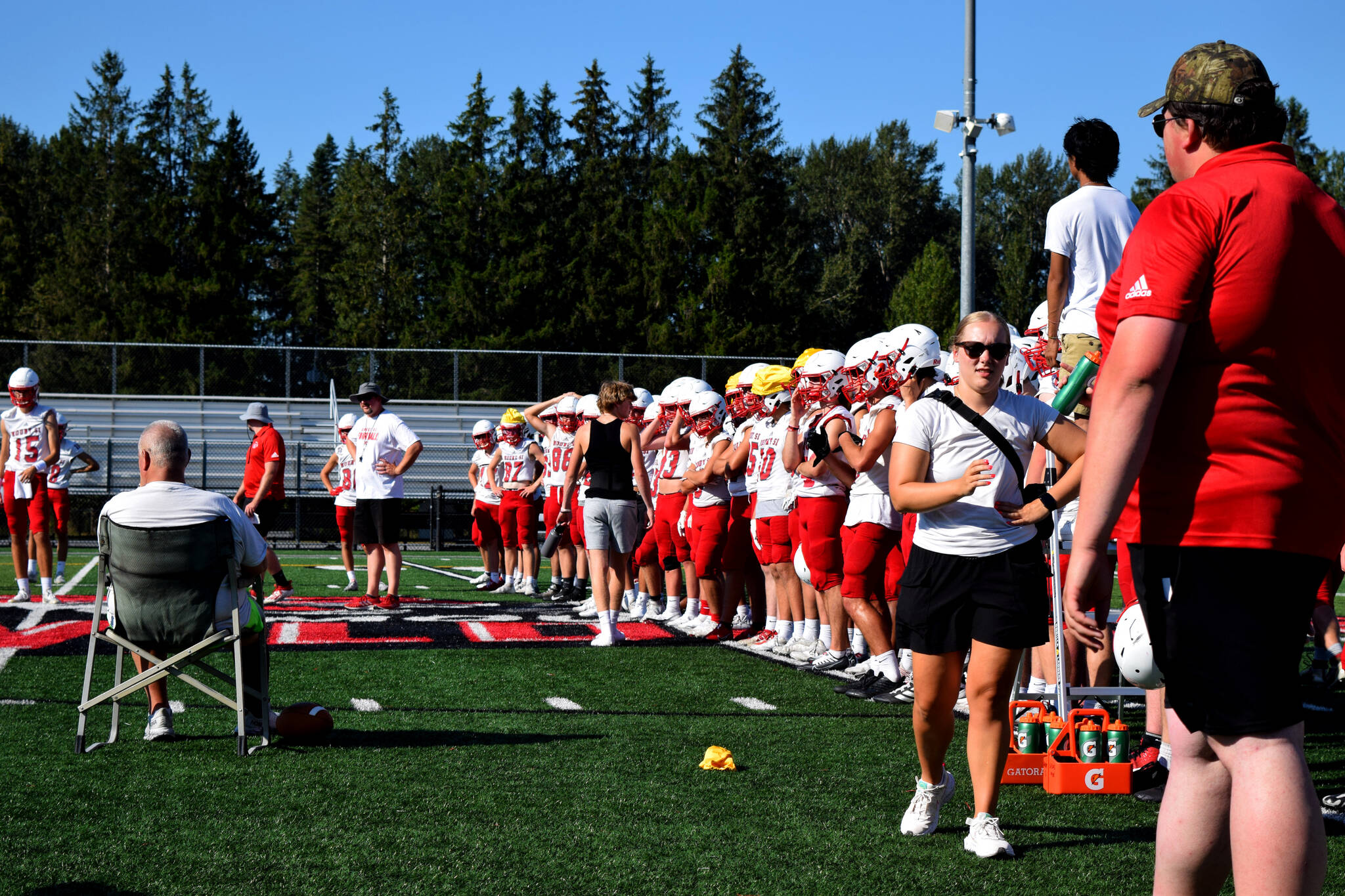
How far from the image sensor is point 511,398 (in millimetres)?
29109

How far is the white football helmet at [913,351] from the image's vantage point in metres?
7.17

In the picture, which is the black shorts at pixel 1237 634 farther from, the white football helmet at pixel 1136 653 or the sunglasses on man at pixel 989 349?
the sunglasses on man at pixel 989 349

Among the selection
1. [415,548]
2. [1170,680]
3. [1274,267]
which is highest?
[1274,267]

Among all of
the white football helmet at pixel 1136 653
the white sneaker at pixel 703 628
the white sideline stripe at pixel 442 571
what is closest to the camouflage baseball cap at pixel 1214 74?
the white football helmet at pixel 1136 653

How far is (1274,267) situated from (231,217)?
5738cm

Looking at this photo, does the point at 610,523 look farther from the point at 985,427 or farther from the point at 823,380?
the point at 985,427

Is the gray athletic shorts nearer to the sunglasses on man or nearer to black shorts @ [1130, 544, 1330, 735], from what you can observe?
the sunglasses on man

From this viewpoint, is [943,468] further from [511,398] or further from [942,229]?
[942,229]

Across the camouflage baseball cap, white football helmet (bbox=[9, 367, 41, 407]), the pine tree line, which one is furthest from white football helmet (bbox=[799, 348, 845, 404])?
the pine tree line

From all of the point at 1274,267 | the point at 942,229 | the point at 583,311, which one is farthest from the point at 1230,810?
the point at 942,229

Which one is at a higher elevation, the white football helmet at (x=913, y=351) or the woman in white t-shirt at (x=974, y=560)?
the white football helmet at (x=913, y=351)

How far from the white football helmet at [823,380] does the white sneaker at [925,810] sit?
14.3ft

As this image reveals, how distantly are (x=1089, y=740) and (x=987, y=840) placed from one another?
1.21 meters

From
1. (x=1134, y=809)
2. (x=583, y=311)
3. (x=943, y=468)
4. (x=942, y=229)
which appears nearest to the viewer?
(x=943, y=468)
